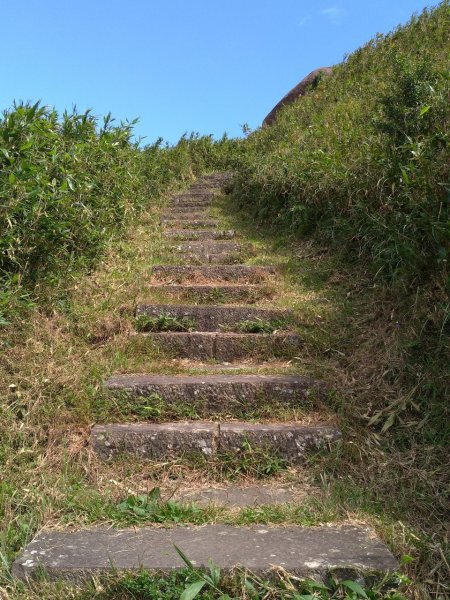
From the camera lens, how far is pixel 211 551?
229 cm

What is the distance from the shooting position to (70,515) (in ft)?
8.61

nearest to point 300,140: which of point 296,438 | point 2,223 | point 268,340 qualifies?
point 268,340

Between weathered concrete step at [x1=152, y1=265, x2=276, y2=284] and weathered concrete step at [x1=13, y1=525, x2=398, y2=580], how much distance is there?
3237 millimetres

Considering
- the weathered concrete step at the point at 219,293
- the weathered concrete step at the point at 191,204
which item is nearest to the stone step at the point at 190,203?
the weathered concrete step at the point at 191,204

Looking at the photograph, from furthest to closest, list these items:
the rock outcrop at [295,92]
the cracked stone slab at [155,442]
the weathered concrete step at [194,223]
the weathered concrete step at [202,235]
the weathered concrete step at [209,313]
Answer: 1. the rock outcrop at [295,92]
2. the weathered concrete step at [194,223]
3. the weathered concrete step at [202,235]
4. the weathered concrete step at [209,313]
5. the cracked stone slab at [155,442]

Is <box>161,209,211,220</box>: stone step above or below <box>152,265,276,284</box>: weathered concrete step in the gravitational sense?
above

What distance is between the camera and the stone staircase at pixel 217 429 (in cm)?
226

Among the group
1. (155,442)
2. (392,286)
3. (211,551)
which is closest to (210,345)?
(155,442)

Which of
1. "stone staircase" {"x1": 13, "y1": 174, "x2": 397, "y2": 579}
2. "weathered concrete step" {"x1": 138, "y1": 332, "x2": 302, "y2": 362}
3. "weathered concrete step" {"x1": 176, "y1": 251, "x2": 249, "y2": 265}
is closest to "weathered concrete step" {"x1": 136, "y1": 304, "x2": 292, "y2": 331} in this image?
"stone staircase" {"x1": 13, "y1": 174, "x2": 397, "y2": 579}

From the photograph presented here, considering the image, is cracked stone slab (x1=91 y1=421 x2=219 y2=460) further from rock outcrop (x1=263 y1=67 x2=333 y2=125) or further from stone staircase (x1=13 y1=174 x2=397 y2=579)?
rock outcrop (x1=263 y1=67 x2=333 y2=125)

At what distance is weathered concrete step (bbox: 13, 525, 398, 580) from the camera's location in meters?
2.21

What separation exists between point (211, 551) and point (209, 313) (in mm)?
2558

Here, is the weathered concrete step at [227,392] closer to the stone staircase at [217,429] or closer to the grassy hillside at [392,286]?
the stone staircase at [217,429]

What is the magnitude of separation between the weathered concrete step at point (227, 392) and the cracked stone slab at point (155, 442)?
0.36 metres
